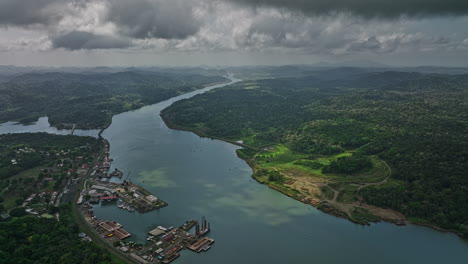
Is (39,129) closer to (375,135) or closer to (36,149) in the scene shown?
(36,149)

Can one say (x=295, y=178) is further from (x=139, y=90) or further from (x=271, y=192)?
(x=139, y=90)

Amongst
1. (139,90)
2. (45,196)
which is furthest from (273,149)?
(139,90)

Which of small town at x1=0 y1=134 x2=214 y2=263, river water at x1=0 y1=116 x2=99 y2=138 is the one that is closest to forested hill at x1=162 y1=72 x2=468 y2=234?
river water at x1=0 y1=116 x2=99 y2=138

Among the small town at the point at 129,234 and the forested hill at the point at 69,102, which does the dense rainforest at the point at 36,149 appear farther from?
the forested hill at the point at 69,102

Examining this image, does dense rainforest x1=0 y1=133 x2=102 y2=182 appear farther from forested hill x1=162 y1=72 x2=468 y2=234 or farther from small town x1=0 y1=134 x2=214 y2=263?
forested hill x1=162 y1=72 x2=468 y2=234

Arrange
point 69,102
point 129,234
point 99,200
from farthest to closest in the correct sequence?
point 69,102
point 99,200
point 129,234

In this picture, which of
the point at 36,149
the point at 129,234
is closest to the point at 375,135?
the point at 129,234
